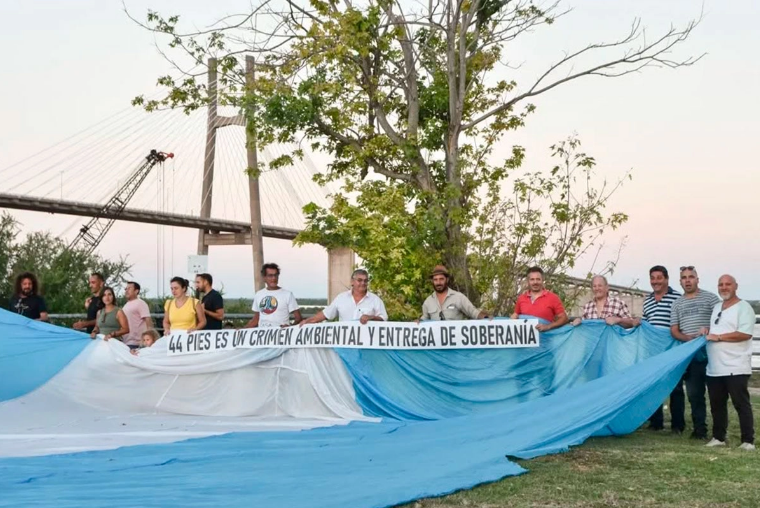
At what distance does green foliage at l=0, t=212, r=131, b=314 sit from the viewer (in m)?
28.6

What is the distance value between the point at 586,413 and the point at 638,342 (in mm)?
1653

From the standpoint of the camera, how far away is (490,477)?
719 centimetres

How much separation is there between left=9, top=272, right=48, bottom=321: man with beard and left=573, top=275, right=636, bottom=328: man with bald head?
6.99 metres

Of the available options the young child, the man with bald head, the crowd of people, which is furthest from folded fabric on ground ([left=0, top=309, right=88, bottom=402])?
the man with bald head

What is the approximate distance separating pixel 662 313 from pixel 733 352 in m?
1.37

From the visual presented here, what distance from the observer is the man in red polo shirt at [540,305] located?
1045cm

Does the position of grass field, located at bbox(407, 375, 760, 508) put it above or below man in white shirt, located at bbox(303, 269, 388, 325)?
below

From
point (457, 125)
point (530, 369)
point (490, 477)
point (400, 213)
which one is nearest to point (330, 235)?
point (400, 213)

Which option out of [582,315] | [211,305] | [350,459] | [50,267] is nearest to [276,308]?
[211,305]

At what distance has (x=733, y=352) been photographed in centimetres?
901

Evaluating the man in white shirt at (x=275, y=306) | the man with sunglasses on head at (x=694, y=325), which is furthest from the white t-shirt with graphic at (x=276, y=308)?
the man with sunglasses on head at (x=694, y=325)

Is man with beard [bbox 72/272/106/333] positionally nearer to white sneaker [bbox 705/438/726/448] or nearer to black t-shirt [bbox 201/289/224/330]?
black t-shirt [bbox 201/289/224/330]

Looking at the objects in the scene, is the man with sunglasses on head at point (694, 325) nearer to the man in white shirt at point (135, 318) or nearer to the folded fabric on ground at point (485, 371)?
the folded fabric on ground at point (485, 371)

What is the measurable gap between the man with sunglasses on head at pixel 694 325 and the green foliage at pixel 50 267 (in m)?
21.3
